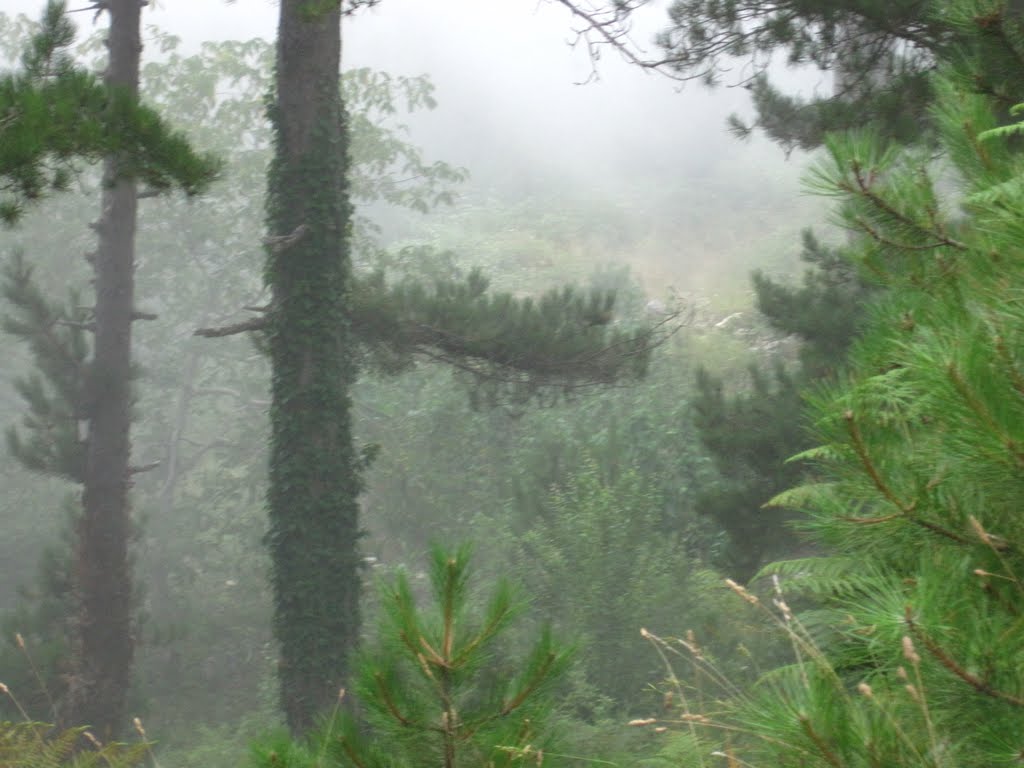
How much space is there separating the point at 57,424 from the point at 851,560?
11785mm

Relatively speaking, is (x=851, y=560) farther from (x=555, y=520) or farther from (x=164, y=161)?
(x=555, y=520)

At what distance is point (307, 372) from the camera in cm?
915

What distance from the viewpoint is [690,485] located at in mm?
13930

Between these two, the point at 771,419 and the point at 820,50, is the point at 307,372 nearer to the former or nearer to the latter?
the point at 771,419

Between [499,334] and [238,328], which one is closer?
[238,328]

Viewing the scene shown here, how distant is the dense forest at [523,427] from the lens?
6.42ft

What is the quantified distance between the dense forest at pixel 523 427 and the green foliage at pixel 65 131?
19mm


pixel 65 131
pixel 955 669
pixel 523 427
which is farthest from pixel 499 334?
pixel 955 669

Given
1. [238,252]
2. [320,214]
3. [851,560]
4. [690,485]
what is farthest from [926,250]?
[238,252]

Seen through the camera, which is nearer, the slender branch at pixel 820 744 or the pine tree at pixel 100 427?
the slender branch at pixel 820 744

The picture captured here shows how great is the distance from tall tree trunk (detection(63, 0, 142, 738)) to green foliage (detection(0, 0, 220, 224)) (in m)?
6.15

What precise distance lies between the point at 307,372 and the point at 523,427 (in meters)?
8.15

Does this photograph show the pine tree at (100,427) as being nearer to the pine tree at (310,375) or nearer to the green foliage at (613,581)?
the pine tree at (310,375)

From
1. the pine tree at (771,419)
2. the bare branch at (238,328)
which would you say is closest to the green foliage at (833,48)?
the pine tree at (771,419)
